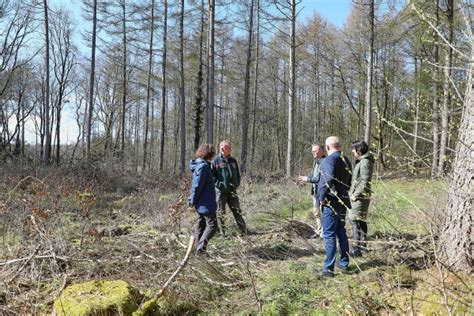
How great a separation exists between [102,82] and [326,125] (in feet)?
61.1

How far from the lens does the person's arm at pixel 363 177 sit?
228 inches

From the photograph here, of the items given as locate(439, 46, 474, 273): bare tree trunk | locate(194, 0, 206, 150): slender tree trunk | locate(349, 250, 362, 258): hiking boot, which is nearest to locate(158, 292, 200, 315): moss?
locate(349, 250, 362, 258): hiking boot

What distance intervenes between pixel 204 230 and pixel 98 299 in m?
2.25

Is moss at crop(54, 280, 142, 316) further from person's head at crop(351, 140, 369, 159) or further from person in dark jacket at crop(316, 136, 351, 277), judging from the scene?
person's head at crop(351, 140, 369, 159)

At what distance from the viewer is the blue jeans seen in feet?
16.2

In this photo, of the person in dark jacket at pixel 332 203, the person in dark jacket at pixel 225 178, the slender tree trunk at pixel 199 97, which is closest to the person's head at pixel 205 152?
the person in dark jacket at pixel 225 178

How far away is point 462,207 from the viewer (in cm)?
378

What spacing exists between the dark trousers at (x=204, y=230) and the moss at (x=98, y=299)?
154 centimetres

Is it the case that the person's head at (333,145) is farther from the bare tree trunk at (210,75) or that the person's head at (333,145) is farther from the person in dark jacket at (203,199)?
the bare tree trunk at (210,75)

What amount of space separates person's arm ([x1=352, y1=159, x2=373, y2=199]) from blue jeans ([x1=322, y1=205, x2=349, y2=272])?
2.23ft

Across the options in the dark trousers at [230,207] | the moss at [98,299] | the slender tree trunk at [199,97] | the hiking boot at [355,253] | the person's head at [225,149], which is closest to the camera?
the moss at [98,299]

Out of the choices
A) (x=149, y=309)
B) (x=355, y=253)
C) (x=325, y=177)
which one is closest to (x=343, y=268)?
A: (x=355, y=253)

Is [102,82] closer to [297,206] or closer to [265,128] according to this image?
[265,128]

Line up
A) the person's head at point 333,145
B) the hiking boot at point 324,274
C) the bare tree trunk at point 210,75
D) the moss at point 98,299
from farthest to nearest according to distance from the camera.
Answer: the bare tree trunk at point 210,75
the person's head at point 333,145
the hiking boot at point 324,274
the moss at point 98,299
